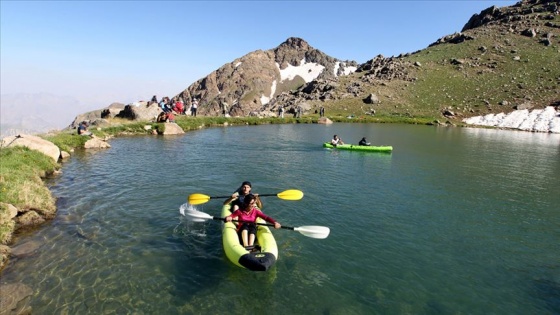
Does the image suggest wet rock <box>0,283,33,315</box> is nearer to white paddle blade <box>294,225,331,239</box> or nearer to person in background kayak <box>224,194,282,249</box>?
person in background kayak <box>224,194,282,249</box>

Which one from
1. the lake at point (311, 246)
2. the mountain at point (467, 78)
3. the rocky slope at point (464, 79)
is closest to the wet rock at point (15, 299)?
the lake at point (311, 246)

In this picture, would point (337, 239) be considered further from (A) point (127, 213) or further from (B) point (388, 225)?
(A) point (127, 213)

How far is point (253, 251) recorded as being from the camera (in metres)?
12.1

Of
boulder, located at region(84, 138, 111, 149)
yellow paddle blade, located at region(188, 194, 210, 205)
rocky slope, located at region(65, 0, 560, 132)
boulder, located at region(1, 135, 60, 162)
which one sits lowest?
yellow paddle blade, located at region(188, 194, 210, 205)

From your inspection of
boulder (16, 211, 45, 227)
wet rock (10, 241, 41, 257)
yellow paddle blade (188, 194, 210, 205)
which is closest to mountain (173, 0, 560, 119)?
yellow paddle blade (188, 194, 210, 205)

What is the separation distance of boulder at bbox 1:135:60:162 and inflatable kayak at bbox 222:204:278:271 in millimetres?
21305

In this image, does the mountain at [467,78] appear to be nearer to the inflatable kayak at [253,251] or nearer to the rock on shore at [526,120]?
the rock on shore at [526,120]

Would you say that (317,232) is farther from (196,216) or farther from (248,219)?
(196,216)

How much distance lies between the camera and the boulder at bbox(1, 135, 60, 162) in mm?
25234

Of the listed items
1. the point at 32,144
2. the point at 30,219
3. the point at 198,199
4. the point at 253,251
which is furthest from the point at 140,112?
the point at 253,251

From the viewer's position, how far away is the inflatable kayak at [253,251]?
10.8 metres

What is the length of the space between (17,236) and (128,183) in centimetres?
901

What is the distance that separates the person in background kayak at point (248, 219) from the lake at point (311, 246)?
1231mm

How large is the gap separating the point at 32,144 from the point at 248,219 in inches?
876
